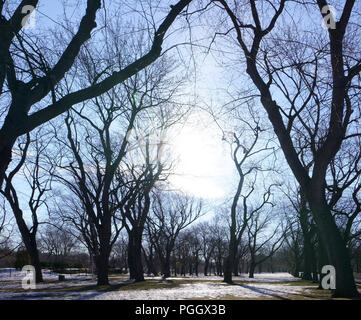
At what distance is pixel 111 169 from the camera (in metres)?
17.9

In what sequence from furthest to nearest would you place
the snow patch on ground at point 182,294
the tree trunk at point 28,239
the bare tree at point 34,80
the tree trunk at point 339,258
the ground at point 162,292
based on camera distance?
the tree trunk at point 28,239 → the ground at point 162,292 → the snow patch on ground at point 182,294 → the tree trunk at point 339,258 → the bare tree at point 34,80

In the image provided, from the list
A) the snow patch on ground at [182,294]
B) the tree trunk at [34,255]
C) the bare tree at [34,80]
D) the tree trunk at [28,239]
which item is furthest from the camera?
the tree trunk at [34,255]

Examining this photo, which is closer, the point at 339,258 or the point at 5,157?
the point at 5,157

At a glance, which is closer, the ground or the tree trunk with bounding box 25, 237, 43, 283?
the ground

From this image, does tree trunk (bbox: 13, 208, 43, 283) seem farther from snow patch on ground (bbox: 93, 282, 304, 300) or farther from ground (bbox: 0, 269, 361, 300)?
snow patch on ground (bbox: 93, 282, 304, 300)

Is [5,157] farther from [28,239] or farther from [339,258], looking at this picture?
[28,239]

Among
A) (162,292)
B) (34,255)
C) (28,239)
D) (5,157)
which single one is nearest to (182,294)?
(162,292)

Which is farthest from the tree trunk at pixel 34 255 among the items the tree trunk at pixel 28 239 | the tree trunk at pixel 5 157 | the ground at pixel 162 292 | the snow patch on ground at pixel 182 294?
the tree trunk at pixel 5 157

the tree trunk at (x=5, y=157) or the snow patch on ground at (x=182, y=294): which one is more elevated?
the tree trunk at (x=5, y=157)

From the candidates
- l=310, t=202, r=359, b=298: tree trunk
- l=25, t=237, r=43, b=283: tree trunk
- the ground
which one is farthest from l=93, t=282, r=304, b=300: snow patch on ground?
l=25, t=237, r=43, b=283: tree trunk

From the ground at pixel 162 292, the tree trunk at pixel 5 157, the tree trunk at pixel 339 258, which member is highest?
the tree trunk at pixel 5 157

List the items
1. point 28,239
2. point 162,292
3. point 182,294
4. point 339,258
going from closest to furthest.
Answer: point 339,258, point 182,294, point 162,292, point 28,239

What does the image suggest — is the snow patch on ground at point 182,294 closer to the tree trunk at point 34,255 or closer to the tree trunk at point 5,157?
the tree trunk at point 5,157
